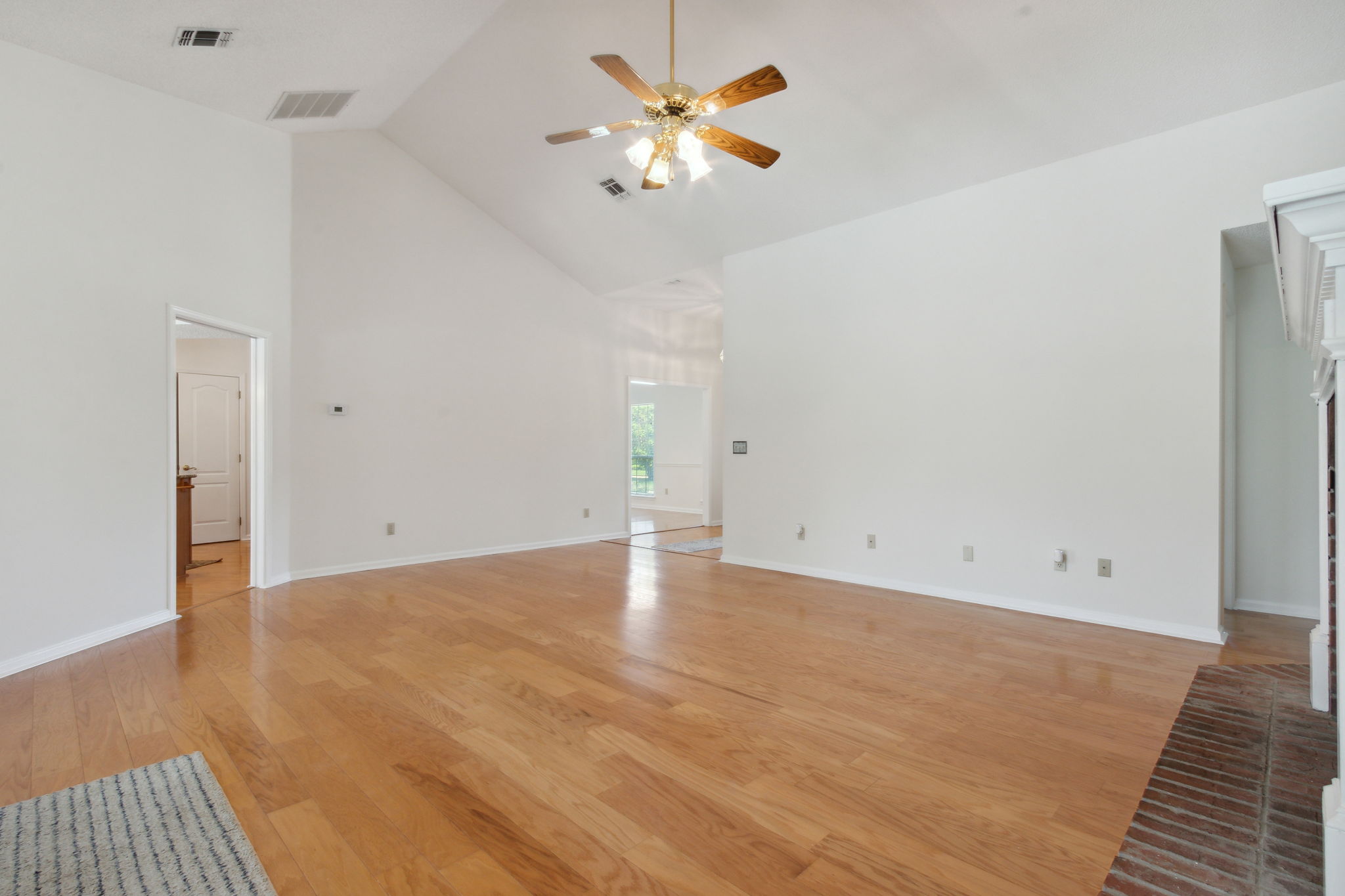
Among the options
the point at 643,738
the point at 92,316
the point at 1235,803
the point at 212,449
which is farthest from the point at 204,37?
the point at 1235,803

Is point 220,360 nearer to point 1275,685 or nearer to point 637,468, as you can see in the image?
point 637,468

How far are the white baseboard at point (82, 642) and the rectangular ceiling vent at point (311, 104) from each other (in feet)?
11.9

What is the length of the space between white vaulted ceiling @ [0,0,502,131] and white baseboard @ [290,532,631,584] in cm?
363

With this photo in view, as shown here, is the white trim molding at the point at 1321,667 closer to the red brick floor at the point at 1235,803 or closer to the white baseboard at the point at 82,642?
the red brick floor at the point at 1235,803

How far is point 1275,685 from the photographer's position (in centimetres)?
294

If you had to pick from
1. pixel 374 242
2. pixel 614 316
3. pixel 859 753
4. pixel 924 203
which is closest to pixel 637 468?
pixel 614 316

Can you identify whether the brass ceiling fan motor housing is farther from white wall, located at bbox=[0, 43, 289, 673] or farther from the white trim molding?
the white trim molding

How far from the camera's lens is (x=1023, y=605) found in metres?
4.37

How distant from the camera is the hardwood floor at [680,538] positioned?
22.4ft

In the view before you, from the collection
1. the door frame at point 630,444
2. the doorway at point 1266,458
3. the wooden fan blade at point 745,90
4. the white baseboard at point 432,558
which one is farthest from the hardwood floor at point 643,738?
the door frame at point 630,444

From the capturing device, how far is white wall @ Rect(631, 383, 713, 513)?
10930mm

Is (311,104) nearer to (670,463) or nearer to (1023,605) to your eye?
(1023,605)

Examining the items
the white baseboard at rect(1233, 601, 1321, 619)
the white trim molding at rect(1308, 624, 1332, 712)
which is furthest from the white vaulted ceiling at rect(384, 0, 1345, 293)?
the white baseboard at rect(1233, 601, 1321, 619)

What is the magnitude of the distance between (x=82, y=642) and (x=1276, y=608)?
24.6ft
